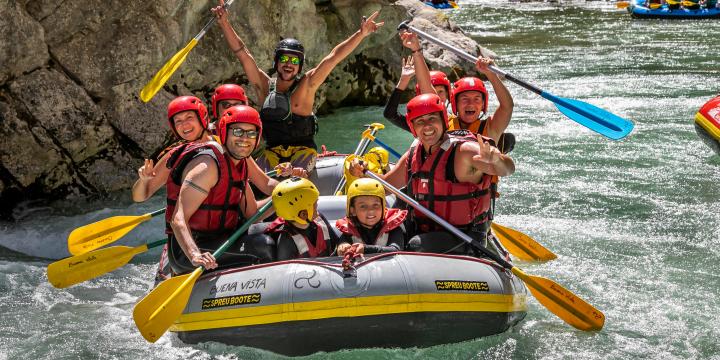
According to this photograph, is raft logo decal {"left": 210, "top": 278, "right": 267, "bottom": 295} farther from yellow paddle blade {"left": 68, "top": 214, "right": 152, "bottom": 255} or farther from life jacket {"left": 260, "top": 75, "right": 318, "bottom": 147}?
life jacket {"left": 260, "top": 75, "right": 318, "bottom": 147}

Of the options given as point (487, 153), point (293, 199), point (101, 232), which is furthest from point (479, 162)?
point (101, 232)

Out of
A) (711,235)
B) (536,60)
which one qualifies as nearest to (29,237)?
(711,235)

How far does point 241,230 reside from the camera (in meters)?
5.05

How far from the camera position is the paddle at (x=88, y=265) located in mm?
5750

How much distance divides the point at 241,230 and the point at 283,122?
1.71 meters

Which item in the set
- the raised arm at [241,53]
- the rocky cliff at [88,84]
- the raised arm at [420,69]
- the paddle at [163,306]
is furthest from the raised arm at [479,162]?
the rocky cliff at [88,84]

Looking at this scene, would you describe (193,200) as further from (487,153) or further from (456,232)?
(487,153)

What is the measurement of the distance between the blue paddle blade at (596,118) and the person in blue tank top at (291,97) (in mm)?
1592

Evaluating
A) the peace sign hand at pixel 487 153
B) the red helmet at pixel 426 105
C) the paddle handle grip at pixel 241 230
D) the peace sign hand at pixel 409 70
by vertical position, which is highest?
the red helmet at pixel 426 105

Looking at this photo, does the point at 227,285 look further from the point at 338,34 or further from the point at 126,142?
the point at 338,34

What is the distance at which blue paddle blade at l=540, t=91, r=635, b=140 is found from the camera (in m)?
6.11

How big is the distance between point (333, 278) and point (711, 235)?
173 inches

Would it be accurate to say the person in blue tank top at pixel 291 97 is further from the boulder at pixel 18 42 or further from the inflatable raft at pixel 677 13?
the inflatable raft at pixel 677 13

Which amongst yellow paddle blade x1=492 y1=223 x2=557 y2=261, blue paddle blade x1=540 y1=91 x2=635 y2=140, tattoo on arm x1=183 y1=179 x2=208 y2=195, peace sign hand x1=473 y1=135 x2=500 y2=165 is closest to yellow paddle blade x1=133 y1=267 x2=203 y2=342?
tattoo on arm x1=183 y1=179 x2=208 y2=195
